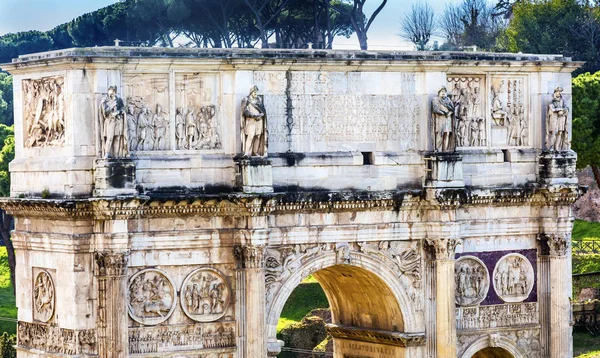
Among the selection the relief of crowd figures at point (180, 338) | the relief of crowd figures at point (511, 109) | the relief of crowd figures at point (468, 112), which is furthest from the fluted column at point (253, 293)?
the relief of crowd figures at point (511, 109)

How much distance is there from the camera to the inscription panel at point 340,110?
34406mm

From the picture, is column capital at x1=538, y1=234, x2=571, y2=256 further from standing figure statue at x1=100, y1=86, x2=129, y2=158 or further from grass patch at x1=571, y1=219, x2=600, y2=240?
grass patch at x1=571, y1=219, x2=600, y2=240

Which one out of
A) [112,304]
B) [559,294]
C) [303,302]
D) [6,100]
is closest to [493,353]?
[559,294]

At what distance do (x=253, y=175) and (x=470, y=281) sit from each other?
21.1 ft

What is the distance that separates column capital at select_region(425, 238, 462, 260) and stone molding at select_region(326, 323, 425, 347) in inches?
71.7

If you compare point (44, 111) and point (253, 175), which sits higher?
point (44, 111)

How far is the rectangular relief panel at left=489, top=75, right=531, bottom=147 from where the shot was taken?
36.8m

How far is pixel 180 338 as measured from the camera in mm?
33594

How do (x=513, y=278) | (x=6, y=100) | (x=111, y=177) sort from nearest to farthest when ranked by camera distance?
(x=111, y=177) → (x=513, y=278) → (x=6, y=100)

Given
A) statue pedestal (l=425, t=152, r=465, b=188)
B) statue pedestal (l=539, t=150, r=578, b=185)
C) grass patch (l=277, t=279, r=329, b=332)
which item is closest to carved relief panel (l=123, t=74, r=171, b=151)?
statue pedestal (l=425, t=152, r=465, b=188)

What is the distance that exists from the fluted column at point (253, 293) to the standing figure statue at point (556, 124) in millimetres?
7665

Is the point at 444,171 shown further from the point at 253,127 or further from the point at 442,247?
the point at 253,127

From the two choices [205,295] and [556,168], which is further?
[556,168]

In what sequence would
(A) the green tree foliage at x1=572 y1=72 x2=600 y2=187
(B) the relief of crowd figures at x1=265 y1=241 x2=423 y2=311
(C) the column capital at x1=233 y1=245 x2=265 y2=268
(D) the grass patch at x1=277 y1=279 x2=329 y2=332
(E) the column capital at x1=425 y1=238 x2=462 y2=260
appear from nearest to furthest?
(C) the column capital at x1=233 y1=245 x2=265 y2=268 → (B) the relief of crowd figures at x1=265 y1=241 x2=423 y2=311 → (E) the column capital at x1=425 y1=238 x2=462 y2=260 → (A) the green tree foliage at x1=572 y1=72 x2=600 y2=187 → (D) the grass patch at x1=277 y1=279 x2=329 y2=332
